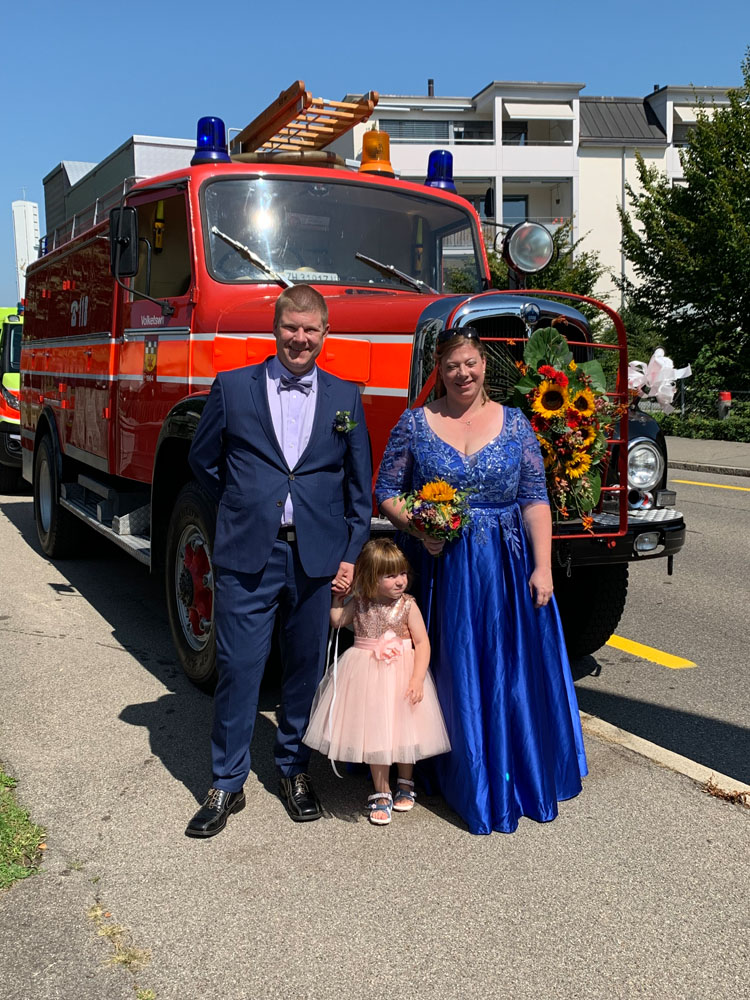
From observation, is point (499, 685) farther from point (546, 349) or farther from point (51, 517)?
point (51, 517)

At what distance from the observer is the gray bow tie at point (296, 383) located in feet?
12.4

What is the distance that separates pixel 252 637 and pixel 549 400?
1.60 metres

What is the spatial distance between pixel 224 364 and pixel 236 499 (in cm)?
172

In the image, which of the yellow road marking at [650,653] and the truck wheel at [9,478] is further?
the truck wheel at [9,478]

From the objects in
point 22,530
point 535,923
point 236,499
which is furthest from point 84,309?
point 535,923

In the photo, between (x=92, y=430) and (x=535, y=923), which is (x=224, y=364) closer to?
(x=92, y=430)

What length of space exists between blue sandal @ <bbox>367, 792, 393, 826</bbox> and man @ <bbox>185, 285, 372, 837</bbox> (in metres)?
0.21

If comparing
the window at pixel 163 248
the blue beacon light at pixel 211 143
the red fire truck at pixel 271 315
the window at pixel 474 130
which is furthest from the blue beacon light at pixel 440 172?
the window at pixel 474 130

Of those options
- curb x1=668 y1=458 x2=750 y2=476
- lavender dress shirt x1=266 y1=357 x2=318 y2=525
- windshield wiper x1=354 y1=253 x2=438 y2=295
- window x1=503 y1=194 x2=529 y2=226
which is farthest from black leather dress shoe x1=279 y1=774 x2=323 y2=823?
window x1=503 y1=194 x2=529 y2=226

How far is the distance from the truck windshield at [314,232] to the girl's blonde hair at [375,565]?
2.25m

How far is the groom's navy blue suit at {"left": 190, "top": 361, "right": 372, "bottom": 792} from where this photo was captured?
3.72m

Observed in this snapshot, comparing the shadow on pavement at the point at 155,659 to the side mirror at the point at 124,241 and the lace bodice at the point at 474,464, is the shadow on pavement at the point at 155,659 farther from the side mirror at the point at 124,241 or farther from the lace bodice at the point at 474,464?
the side mirror at the point at 124,241

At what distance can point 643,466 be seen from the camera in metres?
5.14

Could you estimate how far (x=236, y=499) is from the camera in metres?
3.74
